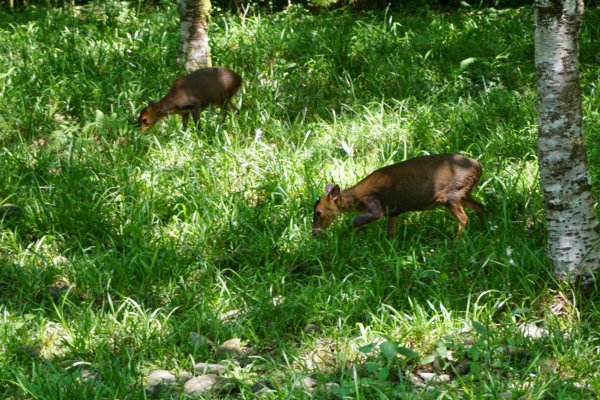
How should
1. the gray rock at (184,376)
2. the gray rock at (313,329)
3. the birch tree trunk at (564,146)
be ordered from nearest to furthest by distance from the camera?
1. the gray rock at (184,376)
2. the birch tree trunk at (564,146)
3. the gray rock at (313,329)

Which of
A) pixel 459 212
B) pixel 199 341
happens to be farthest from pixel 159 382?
pixel 459 212

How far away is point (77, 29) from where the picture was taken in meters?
11.4

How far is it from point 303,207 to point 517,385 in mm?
3034

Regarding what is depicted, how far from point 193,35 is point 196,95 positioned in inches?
42.4

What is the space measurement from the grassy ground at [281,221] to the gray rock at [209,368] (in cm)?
7

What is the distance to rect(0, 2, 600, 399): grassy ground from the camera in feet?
18.7

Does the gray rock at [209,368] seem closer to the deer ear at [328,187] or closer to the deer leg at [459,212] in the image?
the deer ear at [328,187]

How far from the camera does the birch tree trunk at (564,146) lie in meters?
5.93

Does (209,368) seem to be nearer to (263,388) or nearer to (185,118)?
(263,388)

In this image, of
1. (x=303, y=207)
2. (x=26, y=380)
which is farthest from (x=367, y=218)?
(x=26, y=380)

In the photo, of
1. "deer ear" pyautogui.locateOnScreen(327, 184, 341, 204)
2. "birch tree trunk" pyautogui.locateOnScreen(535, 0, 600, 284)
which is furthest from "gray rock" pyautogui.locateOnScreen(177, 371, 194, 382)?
"birch tree trunk" pyautogui.locateOnScreen(535, 0, 600, 284)

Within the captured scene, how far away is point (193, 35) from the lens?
33.4 ft

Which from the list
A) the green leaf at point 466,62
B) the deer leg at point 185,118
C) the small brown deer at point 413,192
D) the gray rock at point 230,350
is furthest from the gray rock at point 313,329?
the green leaf at point 466,62

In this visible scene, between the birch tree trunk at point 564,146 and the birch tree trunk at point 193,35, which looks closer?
the birch tree trunk at point 564,146
